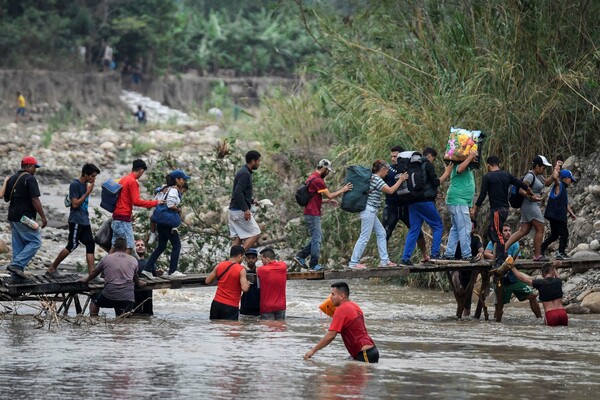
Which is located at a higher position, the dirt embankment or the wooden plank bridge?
the dirt embankment

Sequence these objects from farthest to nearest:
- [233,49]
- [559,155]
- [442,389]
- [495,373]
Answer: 1. [233,49]
2. [559,155]
3. [495,373]
4. [442,389]

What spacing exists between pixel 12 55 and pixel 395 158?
127 feet

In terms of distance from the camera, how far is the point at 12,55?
55062 millimetres

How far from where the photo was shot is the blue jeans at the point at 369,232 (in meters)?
18.5

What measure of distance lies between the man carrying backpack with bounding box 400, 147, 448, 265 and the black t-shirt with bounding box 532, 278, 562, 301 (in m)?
1.60

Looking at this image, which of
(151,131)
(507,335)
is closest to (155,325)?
(507,335)

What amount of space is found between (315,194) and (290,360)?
3898 mm

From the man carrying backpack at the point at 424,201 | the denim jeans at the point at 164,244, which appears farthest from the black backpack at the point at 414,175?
the denim jeans at the point at 164,244

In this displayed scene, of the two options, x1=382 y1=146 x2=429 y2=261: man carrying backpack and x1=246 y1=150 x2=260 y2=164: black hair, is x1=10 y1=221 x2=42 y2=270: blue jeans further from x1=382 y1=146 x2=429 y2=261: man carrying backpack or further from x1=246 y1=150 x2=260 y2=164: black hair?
x1=382 y1=146 x2=429 y2=261: man carrying backpack

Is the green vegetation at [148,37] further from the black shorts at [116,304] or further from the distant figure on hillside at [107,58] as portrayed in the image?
the black shorts at [116,304]

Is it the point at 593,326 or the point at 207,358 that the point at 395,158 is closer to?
the point at 593,326

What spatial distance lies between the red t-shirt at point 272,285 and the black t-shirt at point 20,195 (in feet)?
10.3

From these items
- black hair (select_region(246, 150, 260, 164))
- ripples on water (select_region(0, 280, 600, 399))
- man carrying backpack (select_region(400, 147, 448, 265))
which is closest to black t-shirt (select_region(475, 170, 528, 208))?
man carrying backpack (select_region(400, 147, 448, 265))

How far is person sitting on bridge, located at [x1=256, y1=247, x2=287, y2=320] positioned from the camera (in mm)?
18078
